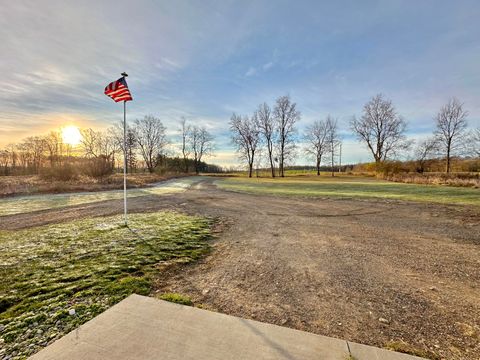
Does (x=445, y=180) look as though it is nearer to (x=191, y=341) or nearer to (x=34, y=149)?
(x=191, y=341)

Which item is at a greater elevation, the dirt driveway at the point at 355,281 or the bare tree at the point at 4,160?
the bare tree at the point at 4,160

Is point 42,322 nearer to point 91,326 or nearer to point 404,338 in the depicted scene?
point 91,326

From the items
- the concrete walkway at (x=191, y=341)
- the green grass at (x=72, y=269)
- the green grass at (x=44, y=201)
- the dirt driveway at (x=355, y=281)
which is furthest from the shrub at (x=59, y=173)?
the concrete walkway at (x=191, y=341)

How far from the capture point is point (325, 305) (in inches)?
106

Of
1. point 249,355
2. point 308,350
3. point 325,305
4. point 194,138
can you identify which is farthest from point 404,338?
point 194,138

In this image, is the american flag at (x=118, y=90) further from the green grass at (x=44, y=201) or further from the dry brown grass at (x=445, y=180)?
the dry brown grass at (x=445, y=180)

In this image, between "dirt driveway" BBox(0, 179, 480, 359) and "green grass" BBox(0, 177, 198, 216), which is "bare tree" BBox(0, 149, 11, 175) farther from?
"dirt driveway" BBox(0, 179, 480, 359)

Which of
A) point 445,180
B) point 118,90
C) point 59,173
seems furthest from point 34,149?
point 445,180

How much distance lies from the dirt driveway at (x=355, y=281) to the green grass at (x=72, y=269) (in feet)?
2.02

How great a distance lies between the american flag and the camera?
21.0ft

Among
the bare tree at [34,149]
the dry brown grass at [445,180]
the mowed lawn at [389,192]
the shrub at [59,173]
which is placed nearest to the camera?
the mowed lawn at [389,192]

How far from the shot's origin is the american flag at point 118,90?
21.0 feet

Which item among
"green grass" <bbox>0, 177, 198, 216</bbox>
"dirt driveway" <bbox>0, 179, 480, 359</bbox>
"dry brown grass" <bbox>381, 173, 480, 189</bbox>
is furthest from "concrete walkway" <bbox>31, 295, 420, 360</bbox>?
"dry brown grass" <bbox>381, 173, 480, 189</bbox>

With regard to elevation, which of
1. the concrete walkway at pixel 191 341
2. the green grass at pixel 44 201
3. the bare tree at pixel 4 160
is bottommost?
the green grass at pixel 44 201
